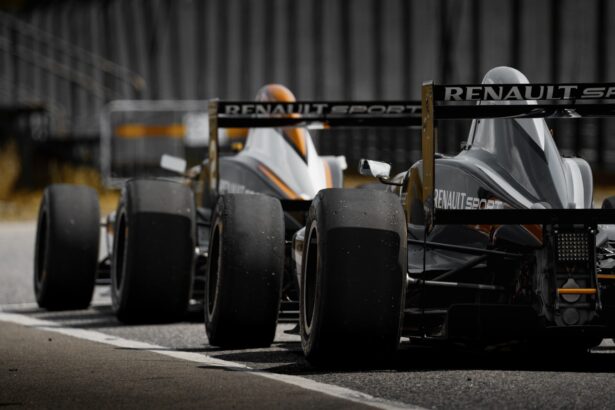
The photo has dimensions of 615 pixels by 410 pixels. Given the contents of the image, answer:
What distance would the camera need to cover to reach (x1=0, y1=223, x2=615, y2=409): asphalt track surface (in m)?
7.31

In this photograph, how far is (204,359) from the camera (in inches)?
363

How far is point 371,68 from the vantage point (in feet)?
115

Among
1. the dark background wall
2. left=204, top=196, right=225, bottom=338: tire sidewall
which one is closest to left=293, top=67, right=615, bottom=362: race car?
left=204, top=196, right=225, bottom=338: tire sidewall

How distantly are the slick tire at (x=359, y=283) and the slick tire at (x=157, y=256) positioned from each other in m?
3.11

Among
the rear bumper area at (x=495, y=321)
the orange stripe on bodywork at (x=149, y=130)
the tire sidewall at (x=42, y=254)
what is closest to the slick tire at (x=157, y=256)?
the tire sidewall at (x=42, y=254)

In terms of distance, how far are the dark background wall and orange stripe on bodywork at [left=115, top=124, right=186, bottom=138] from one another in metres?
2.83

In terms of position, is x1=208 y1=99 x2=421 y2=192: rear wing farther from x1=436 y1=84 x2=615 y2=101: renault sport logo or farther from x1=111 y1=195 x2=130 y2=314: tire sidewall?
x1=436 y1=84 x2=615 y2=101: renault sport logo

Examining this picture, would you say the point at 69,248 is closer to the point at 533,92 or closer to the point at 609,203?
the point at 609,203

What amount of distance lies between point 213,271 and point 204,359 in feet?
3.56

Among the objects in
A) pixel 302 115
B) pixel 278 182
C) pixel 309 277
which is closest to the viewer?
pixel 309 277

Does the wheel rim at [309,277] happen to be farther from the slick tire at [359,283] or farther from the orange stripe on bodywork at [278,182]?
the orange stripe on bodywork at [278,182]

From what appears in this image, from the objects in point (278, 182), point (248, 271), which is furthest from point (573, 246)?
point (278, 182)

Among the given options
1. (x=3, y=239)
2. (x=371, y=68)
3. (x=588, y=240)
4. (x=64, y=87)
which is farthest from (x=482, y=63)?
(x=588, y=240)

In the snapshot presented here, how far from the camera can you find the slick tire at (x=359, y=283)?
821 centimetres
